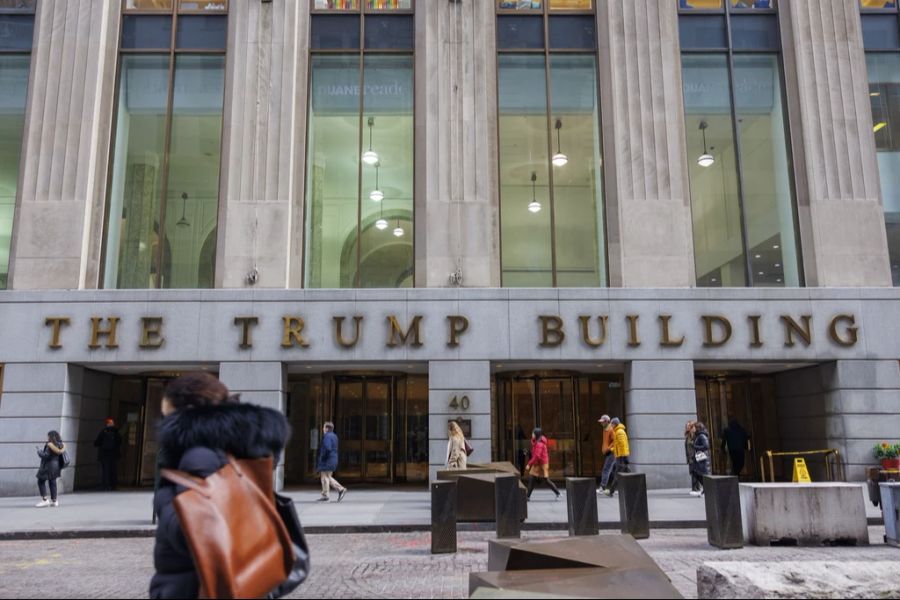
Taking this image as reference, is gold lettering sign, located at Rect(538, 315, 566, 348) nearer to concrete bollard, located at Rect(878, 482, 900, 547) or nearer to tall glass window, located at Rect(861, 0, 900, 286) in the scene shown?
concrete bollard, located at Rect(878, 482, 900, 547)

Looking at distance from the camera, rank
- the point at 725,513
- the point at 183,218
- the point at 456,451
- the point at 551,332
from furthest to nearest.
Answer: the point at 183,218 < the point at 551,332 < the point at 456,451 < the point at 725,513

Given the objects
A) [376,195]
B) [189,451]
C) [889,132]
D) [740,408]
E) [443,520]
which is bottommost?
[443,520]

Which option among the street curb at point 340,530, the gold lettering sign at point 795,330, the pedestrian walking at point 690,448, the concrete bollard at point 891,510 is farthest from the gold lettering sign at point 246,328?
the concrete bollard at point 891,510

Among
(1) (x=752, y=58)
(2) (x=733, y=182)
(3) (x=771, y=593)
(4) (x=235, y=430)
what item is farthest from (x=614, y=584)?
(1) (x=752, y=58)

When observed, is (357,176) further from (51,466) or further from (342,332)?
(51,466)

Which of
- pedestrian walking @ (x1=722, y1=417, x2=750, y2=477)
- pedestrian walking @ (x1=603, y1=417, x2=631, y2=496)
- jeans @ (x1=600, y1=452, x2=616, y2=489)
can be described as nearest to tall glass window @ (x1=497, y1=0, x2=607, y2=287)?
pedestrian walking @ (x1=603, y1=417, x2=631, y2=496)

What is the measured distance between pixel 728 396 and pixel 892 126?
852 centimetres

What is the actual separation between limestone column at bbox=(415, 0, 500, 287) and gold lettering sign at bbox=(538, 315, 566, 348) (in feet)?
5.35

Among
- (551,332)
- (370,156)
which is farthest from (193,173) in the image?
(551,332)

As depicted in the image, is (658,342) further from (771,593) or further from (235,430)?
(235,430)

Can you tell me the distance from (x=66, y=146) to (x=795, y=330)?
62.2 feet

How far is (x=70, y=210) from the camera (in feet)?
61.1

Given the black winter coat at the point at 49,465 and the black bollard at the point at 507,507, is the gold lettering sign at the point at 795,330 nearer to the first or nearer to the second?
the black bollard at the point at 507,507

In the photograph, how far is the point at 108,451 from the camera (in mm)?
18859
